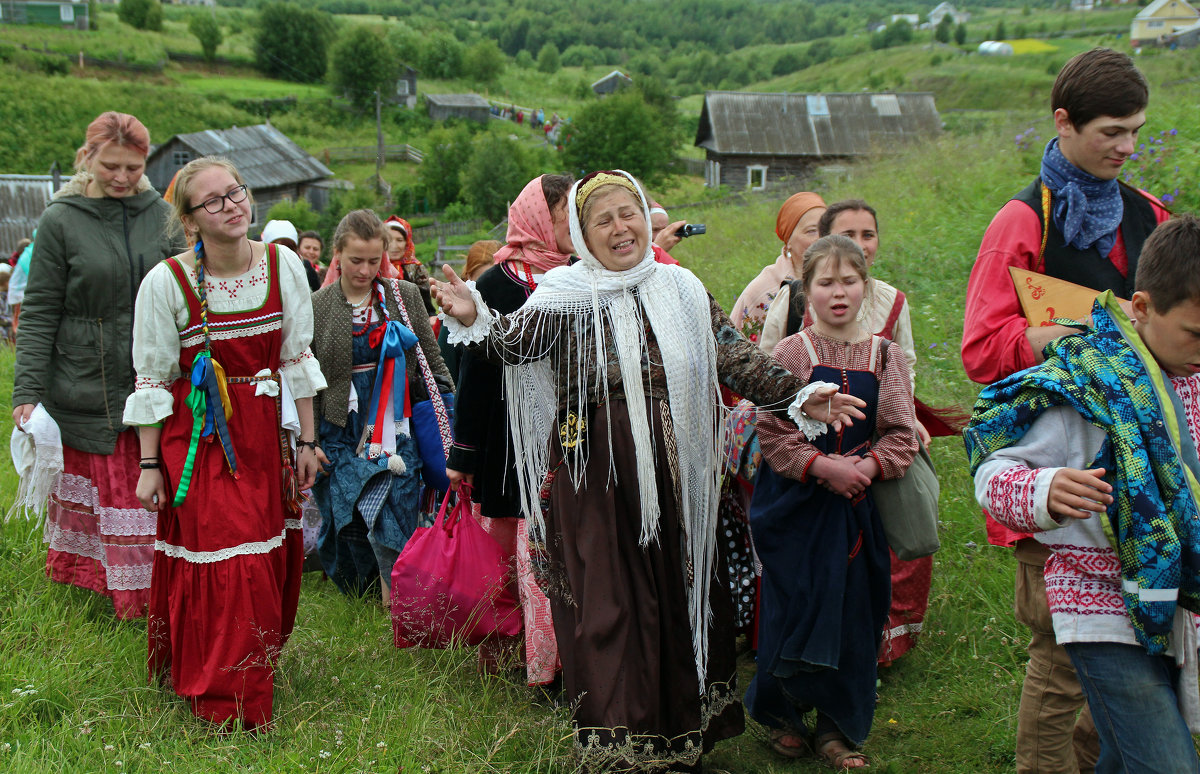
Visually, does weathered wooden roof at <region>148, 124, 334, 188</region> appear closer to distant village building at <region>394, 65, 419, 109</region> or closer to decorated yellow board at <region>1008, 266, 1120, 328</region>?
distant village building at <region>394, 65, 419, 109</region>

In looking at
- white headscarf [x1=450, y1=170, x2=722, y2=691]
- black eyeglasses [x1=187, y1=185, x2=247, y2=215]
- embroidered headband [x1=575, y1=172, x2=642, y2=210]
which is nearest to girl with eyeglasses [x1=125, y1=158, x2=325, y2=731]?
black eyeglasses [x1=187, y1=185, x2=247, y2=215]

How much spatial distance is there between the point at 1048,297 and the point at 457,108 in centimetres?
7921

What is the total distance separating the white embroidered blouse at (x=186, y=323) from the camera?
341 centimetres

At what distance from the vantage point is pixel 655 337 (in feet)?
10.9

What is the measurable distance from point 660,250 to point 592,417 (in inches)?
69.3

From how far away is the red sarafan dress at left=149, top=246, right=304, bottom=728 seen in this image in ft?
11.3

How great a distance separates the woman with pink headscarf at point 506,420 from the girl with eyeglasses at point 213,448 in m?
0.77

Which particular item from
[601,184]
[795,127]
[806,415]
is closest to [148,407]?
[601,184]

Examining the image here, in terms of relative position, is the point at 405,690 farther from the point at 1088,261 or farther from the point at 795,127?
the point at 795,127

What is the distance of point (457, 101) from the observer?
3115 inches

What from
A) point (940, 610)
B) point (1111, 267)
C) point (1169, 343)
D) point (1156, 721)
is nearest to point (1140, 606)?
point (1156, 721)

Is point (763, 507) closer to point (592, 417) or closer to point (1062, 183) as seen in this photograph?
point (592, 417)

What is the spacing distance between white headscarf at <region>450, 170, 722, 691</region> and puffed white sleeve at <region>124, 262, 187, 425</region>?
1.07 m

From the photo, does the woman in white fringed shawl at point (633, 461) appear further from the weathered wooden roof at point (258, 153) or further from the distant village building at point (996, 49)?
the distant village building at point (996, 49)
